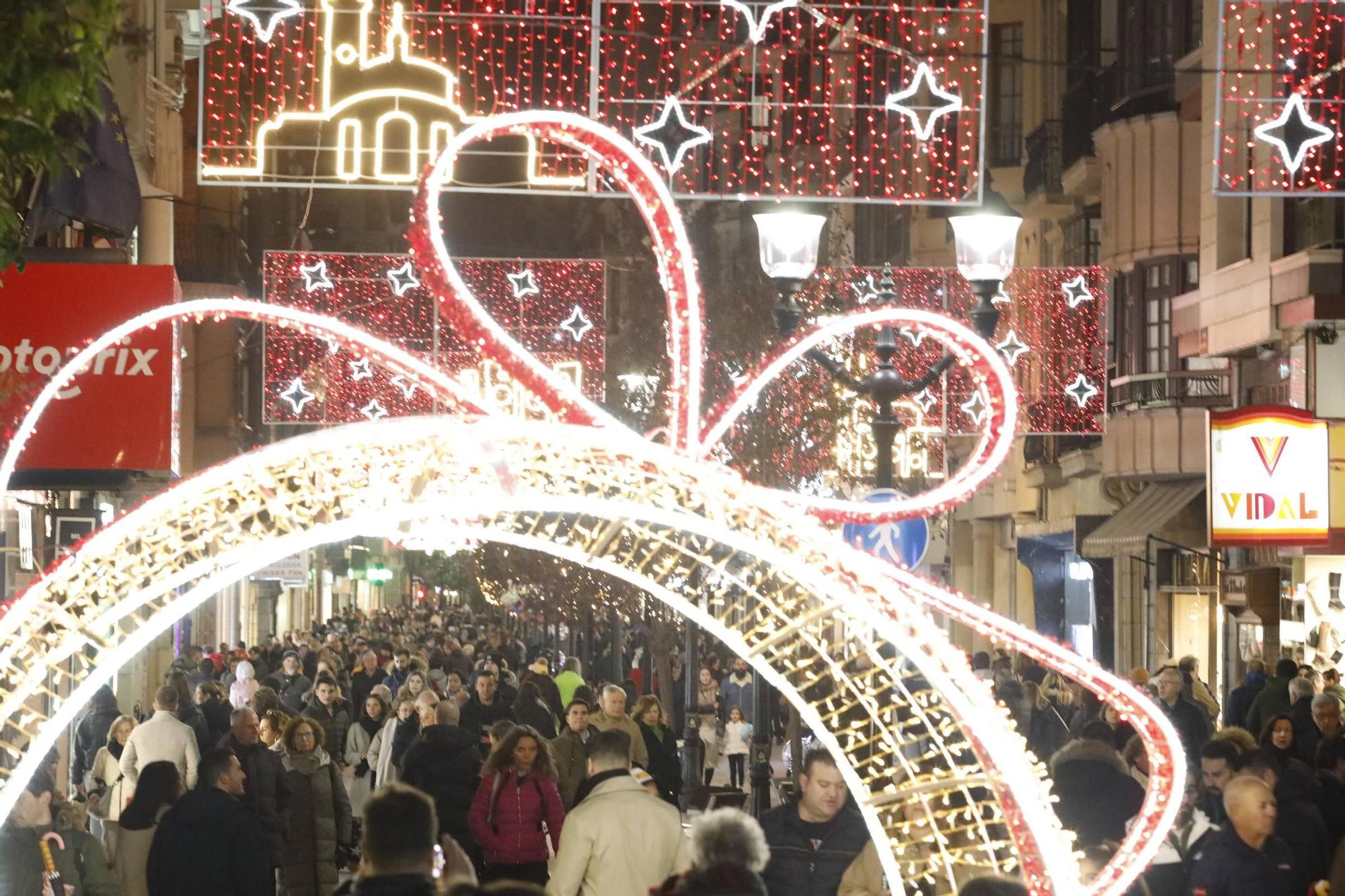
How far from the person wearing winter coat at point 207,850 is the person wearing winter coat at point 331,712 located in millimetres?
9237

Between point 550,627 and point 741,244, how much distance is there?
33.3m

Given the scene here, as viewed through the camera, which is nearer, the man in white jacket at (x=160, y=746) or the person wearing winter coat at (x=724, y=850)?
the person wearing winter coat at (x=724, y=850)

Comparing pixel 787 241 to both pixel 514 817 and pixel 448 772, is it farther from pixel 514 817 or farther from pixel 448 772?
pixel 514 817

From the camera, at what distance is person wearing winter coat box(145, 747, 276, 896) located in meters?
10.5

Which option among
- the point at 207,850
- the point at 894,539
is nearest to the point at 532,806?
the point at 207,850

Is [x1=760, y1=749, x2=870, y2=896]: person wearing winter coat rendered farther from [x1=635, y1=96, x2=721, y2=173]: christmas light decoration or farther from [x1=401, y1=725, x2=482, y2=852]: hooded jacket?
[x1=635, y1=96, x2=721, y2=173]: christmas light decoration

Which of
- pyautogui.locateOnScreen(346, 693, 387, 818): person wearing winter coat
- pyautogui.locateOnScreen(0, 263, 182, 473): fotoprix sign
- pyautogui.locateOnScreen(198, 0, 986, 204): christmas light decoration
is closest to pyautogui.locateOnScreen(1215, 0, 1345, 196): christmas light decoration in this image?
pyautogui.locateOnScreen(198, 0, 986, 204): christmas light decoration

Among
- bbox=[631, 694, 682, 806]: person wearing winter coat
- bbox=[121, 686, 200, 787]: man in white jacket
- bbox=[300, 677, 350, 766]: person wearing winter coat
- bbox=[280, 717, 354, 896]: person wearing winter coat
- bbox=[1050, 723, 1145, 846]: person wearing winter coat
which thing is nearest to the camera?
bbox=[1050, 723, 1145, 846]: person wearing winter coat

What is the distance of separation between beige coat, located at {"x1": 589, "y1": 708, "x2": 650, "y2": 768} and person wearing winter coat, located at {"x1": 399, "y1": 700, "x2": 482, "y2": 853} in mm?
2324

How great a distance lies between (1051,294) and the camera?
25.1m

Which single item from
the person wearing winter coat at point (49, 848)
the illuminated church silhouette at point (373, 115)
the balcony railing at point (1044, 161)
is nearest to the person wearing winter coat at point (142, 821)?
the person wearing winter coat at point (49, 848)

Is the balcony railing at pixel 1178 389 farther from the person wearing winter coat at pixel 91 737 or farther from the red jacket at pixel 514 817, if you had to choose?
Result: the red jacket at pixel 514 817

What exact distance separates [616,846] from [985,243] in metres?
7.43

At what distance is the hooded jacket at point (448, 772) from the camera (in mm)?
13750
